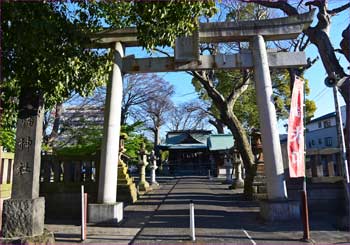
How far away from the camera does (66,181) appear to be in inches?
469

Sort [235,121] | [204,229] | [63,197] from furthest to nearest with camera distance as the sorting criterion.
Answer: [235,121] → [63,197] → [204,229]

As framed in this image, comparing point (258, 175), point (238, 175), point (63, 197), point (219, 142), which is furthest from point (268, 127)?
point (219, 142)

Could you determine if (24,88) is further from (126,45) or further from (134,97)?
(134,97)

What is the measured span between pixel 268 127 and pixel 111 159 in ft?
15.1

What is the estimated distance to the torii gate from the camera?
1041 centimetres

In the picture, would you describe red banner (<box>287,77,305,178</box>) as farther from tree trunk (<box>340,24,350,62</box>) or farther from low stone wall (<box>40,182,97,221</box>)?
low stone wall (<box>40,182,97,221</box>)

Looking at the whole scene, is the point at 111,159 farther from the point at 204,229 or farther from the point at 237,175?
the point at 237,175

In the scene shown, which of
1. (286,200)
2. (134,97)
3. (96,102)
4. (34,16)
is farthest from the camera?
(134,97)

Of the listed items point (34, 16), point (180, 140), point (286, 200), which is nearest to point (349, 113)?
point (286, 200)

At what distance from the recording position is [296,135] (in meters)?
9.12

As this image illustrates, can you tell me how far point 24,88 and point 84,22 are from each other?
216cm

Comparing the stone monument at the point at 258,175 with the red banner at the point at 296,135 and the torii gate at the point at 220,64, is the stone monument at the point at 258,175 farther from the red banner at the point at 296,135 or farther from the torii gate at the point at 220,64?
the red banner at the point at 296,135

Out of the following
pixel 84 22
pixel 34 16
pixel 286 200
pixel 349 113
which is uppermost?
pixel 84 22

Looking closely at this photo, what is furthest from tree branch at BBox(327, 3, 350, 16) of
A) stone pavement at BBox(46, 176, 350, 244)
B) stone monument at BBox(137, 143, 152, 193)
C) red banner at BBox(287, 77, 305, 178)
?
stone monument at BBox(137, 143, 152, 193)
